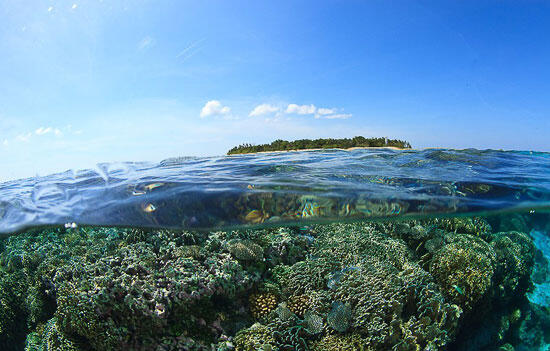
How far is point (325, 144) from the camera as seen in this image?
17406mm

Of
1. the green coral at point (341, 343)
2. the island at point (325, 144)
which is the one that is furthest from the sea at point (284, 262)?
the island at point (325, 144)

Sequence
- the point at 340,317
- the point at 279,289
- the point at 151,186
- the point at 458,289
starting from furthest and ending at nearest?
the point at 151,186
the point at 458,289
the point at 279,289
the point at 340,317

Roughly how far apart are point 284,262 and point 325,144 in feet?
44.5

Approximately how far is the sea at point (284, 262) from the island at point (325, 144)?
997 cm

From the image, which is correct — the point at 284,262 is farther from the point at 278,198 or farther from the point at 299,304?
the point at 278,198

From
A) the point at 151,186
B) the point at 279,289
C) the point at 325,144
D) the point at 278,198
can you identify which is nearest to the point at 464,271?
the point at 279,289

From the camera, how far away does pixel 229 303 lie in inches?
167

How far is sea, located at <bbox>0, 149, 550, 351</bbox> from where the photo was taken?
3.91 meters

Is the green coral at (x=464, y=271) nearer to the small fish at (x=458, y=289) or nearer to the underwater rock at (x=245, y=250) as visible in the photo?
the small fish at (x=458, y=289)

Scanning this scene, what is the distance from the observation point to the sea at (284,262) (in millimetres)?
3910

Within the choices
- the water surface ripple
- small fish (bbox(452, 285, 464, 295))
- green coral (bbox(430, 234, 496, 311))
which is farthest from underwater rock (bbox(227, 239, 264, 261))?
small fish (bbox(452, 285, 464, 295))

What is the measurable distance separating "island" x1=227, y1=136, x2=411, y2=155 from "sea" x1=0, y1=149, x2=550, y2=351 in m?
9.97

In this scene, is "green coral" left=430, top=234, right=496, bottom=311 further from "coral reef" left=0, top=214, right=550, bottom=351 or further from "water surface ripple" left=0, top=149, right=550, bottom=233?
"water surface ripple" left=0, top=149, right=550, bottom=233

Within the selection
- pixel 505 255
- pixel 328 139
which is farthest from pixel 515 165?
pixel 328 139
